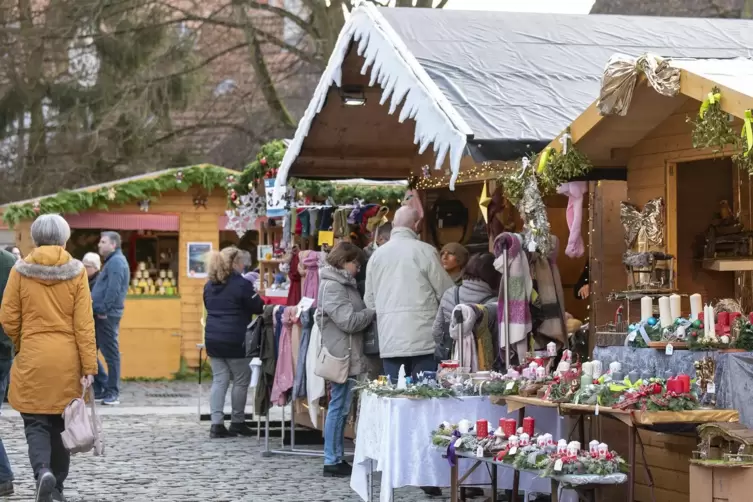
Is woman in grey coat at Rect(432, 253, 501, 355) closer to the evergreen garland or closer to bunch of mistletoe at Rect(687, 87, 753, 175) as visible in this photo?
the evergreen garland

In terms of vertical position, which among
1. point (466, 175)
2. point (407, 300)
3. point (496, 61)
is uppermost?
point (496, 61)

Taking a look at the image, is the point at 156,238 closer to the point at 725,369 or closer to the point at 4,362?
the point at 4,362

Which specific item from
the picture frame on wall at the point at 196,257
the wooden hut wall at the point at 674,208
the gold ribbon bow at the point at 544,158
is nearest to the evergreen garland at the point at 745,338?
the wooden hut wall at the point at 674,208

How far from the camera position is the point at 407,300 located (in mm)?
9625

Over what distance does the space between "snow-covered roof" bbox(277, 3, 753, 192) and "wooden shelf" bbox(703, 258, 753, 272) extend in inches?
53.6

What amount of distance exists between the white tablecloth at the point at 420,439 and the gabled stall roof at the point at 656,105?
1757 millimetres

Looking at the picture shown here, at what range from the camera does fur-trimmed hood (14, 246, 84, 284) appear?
8.62 m

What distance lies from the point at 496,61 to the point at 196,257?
10.4 metres

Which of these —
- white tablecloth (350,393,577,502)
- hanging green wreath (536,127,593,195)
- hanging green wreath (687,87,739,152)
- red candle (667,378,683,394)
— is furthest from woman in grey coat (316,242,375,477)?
hanging green wreath (687,87,739,152)

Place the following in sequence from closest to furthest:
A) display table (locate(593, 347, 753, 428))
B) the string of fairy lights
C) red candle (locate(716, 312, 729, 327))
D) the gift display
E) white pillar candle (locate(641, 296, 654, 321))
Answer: display table (locate(593, 347, 753, 428))
red candle (locate(716, 312, 729, 327))
white pillar candle (locate(641, 296, 654, 321))
the string of fairy lights
the gift display

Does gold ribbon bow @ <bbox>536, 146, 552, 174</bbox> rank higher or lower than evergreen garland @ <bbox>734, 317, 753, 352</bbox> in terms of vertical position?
higher

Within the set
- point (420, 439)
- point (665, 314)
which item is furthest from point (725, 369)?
point (420, 439)

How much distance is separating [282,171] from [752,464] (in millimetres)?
6616

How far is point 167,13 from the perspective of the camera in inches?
941
